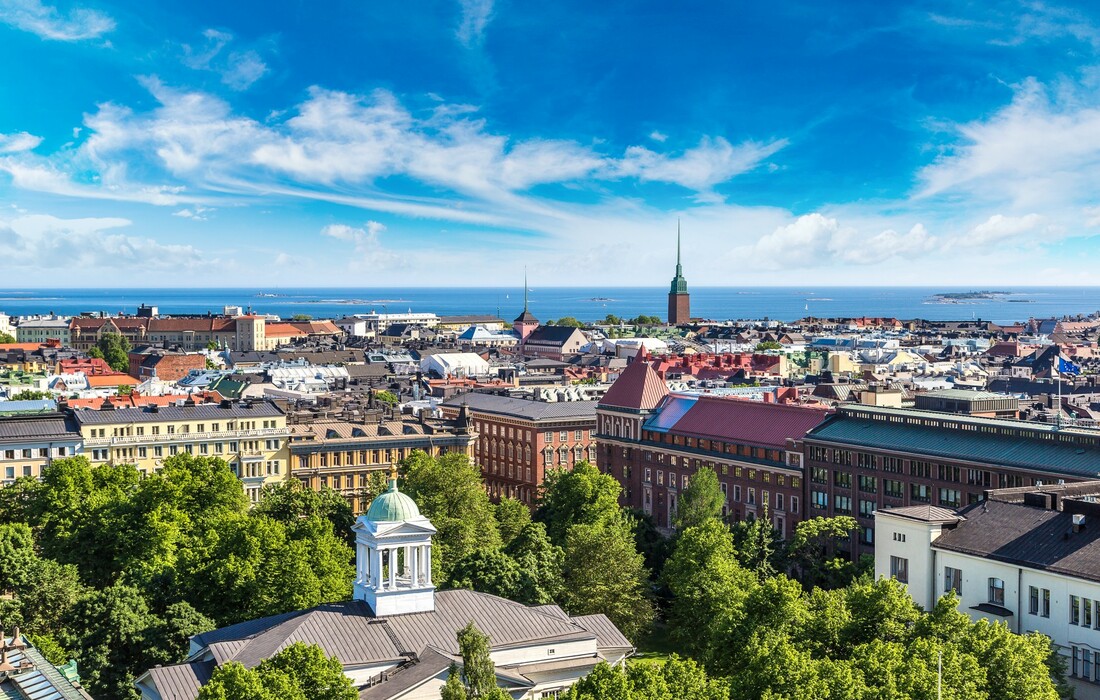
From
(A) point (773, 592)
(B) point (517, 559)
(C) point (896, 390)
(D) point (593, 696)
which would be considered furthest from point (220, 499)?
(C) point (896, 390)

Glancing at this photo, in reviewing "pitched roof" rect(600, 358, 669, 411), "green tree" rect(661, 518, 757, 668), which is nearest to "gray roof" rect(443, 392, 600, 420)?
"pitched roof" rect(600, 358, 669, 411)

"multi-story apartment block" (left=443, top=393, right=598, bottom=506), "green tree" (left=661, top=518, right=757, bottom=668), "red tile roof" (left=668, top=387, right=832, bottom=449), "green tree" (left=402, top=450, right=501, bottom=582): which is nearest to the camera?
"green tree" (left=661, top=518, right=757, bottom=668)

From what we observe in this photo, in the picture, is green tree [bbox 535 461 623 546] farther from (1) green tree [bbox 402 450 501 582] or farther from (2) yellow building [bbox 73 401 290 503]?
(2) yellow building [bbox 73 401 290 503]

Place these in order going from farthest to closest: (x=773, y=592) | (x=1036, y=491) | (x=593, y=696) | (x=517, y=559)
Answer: (x=517, y=559)
(x=1036, y=491)
(x=773, y=592)
(x=593, y=696)

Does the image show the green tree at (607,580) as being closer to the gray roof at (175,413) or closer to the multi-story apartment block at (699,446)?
the multi-story apartment block at (699,446)

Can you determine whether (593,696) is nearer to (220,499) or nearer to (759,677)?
(759,677)

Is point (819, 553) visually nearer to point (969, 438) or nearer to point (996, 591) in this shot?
point (969, 438)

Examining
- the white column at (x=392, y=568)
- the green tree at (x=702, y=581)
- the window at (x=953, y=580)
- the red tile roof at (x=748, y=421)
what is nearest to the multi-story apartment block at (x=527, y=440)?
the red tile roof at (x=748, y=421)
